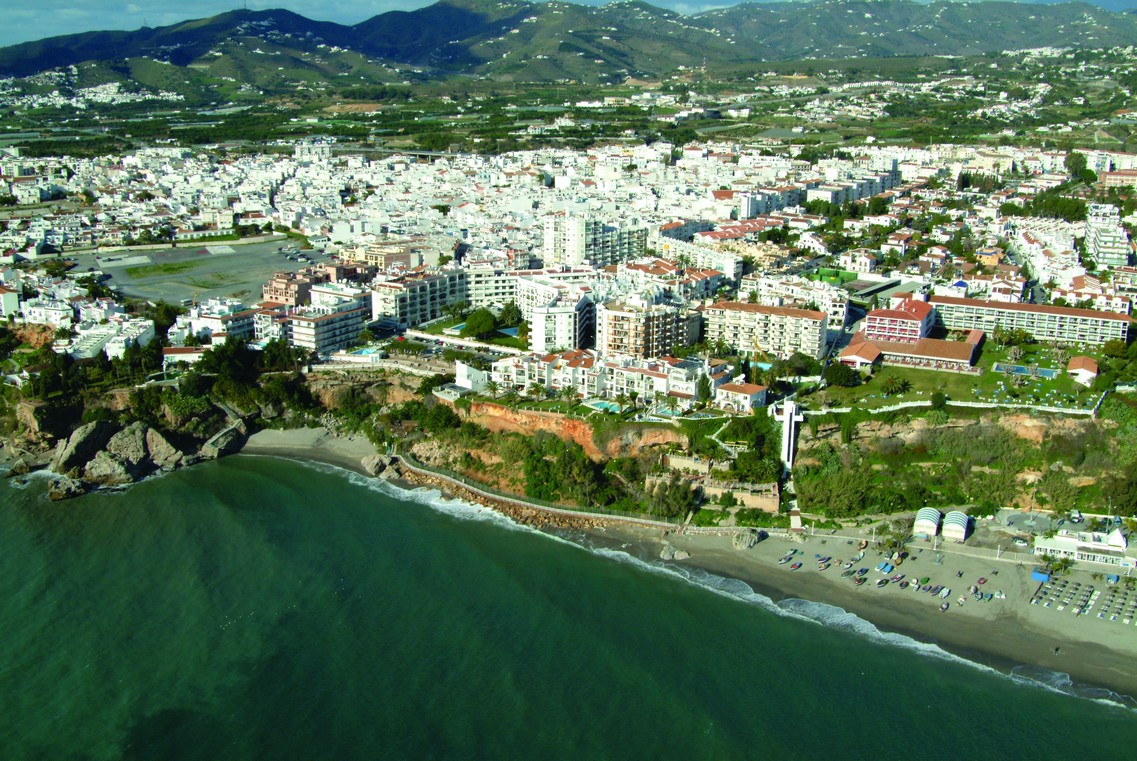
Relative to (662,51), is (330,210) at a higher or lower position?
lower

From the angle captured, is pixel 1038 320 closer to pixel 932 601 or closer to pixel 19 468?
pixel 932 601

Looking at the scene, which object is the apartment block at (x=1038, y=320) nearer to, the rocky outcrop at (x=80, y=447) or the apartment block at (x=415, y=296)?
the apartment block at (x=415, y=296)

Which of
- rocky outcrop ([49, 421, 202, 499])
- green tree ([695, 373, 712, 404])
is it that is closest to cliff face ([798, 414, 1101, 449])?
green tree ([695, 373, 712, 404])

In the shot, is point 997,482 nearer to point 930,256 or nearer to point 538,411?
point 538,411

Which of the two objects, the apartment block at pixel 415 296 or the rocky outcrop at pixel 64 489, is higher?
the apartment block at pixel 415 296


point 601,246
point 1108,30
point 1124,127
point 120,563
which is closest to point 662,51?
point 1108,30

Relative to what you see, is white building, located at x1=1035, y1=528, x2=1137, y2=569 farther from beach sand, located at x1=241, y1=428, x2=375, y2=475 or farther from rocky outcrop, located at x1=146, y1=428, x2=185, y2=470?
rocky outcrop, located at x1=146, y1=428, x2=185, y2=470

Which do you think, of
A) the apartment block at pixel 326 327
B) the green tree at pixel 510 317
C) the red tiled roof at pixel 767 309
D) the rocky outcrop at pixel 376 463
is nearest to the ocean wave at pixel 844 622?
the rocky outcrop at pixel 376 463

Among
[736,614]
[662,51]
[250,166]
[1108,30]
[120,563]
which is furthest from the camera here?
[662,51]
